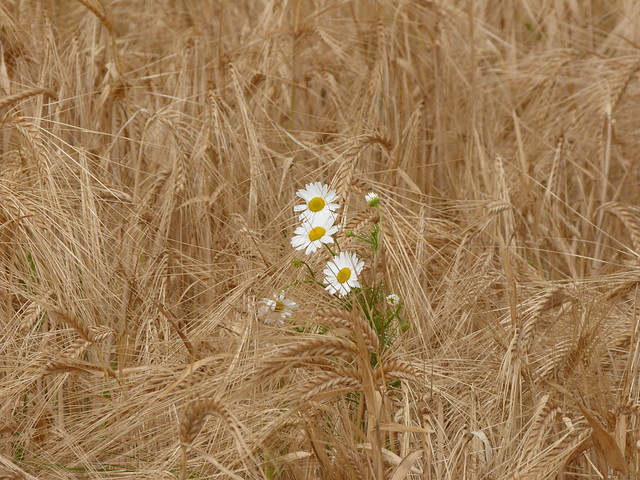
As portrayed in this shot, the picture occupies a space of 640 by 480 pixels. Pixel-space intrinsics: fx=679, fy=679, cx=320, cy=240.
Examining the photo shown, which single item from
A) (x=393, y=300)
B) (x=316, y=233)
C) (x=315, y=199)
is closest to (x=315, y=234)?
(x=316, y=233)

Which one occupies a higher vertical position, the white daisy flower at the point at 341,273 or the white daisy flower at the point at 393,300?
the white daisy flower at the point at 341,273

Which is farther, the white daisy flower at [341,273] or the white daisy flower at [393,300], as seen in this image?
the white daisy flower at [393,300]

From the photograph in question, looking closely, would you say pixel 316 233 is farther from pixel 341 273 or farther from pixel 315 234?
pixel 341 273

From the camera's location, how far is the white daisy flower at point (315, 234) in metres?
1.60

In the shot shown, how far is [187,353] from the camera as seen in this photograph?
1573 millimetres

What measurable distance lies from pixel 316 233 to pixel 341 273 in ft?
0.40

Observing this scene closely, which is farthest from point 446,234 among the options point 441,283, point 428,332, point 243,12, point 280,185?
point 243,12

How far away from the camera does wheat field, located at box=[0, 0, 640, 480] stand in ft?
4.73

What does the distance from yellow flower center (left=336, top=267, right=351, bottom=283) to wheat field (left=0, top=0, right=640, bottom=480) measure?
7 cm

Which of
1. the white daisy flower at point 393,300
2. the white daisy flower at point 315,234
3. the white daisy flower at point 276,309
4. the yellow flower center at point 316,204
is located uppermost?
the yellow flower center at point 316,204

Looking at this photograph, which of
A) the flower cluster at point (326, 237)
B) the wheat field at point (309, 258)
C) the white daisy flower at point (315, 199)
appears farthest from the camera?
the white daisy flower at point (315, 199)

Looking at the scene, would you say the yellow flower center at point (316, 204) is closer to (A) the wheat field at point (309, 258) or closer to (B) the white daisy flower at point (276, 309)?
(A) the wheat field at point (309, 258)

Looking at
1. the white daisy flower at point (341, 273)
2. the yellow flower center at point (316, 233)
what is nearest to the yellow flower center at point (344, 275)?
the white daisy flower at point (341, 273)

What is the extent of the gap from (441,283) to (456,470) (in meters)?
0.56
